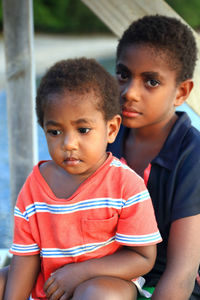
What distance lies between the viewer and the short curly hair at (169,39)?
1.57 meters

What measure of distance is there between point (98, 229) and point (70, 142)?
28 cm

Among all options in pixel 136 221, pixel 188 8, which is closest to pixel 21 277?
pixel 136 221

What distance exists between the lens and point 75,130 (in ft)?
4.59

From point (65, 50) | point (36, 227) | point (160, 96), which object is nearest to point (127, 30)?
point (160, 96)

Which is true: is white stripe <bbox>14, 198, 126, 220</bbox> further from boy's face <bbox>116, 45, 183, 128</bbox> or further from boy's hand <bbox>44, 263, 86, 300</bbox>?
boy's face <bbox>116, 45, 183, 128</bbox>

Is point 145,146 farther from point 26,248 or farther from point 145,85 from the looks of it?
point 26,248

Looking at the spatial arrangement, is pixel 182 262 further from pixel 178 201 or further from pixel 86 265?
pixel 86 265

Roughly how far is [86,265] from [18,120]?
115 centimetres

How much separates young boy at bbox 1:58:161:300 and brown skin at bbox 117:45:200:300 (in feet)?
0.33

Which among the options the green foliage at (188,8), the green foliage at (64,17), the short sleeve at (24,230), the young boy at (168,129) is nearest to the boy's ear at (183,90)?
the young boy at (168,129)

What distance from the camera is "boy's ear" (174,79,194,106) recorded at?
166 cm

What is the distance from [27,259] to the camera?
1536 mm

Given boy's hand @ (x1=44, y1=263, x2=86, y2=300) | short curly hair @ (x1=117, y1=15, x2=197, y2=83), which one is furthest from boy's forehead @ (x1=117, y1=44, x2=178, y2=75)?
boy's hand @ (x1=44, y1=263, x2=86, y2=300)

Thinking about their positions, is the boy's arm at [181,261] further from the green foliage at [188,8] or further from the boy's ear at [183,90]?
the green foliage at [188,8]
